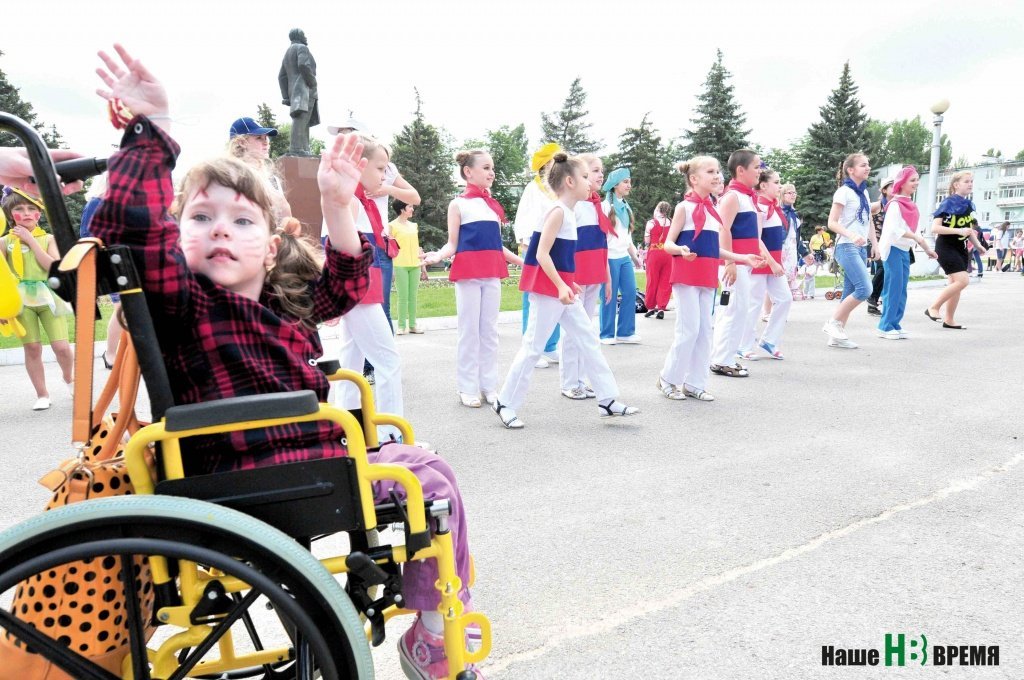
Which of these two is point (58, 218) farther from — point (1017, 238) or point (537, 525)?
point (1017, 238)

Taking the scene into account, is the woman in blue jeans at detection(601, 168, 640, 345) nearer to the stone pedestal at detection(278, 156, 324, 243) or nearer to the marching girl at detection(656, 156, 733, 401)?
the marching girl at detection(656, 156, 733, 401)

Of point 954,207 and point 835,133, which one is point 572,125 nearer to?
point 835,133

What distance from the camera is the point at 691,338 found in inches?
216

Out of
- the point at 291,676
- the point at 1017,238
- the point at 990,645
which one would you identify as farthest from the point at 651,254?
the point at 1017,238

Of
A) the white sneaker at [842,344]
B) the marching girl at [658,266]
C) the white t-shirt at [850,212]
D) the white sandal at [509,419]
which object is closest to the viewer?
the white sandal at [509,419]

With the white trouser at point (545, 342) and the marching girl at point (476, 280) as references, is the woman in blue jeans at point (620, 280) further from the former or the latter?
the white trouser at point (545, 342)

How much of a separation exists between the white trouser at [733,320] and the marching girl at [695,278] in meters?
0.73

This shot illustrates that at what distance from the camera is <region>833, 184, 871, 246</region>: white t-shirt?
7.99 meters

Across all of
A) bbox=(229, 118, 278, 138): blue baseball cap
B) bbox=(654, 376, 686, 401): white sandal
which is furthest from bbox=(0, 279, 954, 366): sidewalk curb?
bbox=(229, 118, 278, 138): blue baseball cap

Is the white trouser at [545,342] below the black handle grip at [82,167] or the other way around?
below

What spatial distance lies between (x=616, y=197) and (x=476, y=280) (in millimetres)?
3414

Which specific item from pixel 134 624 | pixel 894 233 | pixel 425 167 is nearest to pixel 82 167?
pixel 134 624

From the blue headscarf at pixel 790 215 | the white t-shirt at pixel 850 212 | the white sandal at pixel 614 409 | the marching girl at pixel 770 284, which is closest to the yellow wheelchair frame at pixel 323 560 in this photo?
the white sandal at pixel 614 409

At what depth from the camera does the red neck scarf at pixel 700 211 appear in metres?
5.62
